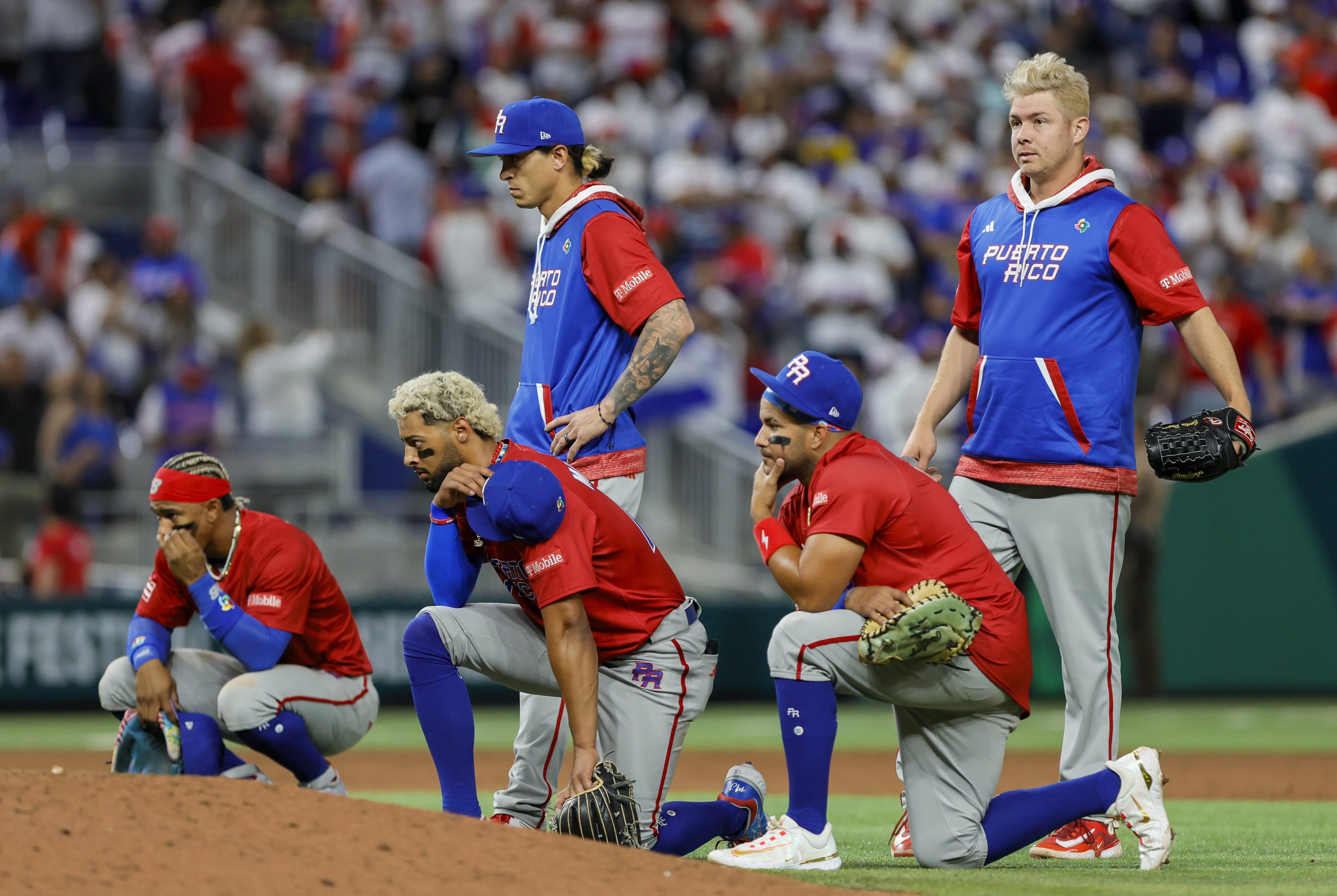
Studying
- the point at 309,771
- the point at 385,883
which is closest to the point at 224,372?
the point at 309,771

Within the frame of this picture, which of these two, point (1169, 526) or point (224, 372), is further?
point (224, 372)

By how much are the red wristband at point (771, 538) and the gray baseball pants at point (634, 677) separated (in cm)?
39

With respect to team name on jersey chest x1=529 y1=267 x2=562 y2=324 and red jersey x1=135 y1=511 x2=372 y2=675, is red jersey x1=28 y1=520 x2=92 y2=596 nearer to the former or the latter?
red jersey x1=135 y1=511 x2=372 y2=675

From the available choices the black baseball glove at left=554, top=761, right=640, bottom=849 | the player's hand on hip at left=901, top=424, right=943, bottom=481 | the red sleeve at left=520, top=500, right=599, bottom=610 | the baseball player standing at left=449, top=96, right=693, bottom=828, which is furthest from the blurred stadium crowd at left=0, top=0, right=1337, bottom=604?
the black baseball glove at left=554, top=761, right=640, bottom=849

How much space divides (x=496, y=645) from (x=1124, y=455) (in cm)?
215

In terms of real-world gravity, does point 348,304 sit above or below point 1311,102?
below

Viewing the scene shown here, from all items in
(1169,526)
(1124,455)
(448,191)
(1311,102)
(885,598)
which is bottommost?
(1169,526)

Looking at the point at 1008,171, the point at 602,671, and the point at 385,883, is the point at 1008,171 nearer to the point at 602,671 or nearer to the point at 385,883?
the point at 602,671

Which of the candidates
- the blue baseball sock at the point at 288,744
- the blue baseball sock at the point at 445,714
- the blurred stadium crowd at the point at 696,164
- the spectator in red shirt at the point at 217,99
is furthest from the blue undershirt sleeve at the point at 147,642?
the spectator in red shirt at the point at 217,99

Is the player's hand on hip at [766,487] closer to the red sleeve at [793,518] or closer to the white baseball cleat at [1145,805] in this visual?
the red sleeve at [793,518]

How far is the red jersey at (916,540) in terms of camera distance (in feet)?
16.5

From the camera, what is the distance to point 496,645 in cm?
529

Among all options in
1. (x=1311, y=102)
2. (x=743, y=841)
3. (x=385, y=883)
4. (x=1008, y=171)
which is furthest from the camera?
(x=1311, y=102)

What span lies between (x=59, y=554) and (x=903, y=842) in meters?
8.70
